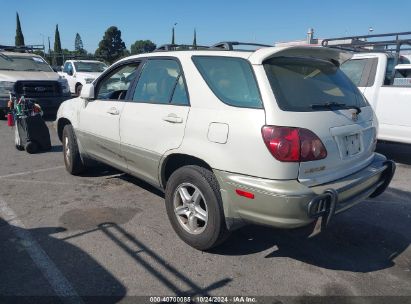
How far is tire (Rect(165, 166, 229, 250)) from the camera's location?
3049mm

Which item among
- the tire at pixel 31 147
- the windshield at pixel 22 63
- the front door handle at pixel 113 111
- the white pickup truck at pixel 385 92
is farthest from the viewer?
the windshield at pixel 22 63

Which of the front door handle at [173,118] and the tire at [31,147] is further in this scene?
the tire at [31,147]

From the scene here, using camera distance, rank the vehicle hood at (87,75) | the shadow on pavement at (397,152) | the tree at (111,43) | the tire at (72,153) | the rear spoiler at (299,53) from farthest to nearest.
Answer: the tree at (111,43), the vehicle hood at (87,75), the shadow on pavement at (397,152), the tire at (72,153), the rear spoiler at (299,53)

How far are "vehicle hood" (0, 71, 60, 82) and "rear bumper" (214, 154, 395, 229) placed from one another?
374 inches

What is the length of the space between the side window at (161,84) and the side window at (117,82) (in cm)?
30

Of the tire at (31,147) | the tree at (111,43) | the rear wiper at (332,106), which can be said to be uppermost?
the tree at (111,43)

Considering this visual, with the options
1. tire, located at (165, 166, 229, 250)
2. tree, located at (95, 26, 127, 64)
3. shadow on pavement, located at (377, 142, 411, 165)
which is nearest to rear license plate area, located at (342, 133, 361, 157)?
tire, located at (165, 166, 229, 250)

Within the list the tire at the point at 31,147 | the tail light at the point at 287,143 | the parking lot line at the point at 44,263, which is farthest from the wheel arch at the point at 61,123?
the tail light at the point at 287,143

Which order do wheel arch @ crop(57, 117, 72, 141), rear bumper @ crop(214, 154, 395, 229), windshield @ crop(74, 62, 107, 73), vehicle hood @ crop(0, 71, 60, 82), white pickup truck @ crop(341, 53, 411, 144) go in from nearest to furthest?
1. rear bumper @ crop(214, 154, 395, 229)
2. wheel arch @ crop(57, 117, 72, 141)
3. white pickup truck @ crop(341, 53, 411, 144)
4. vehicle hood @ crop(0, 71, 60, 82)
5. windshield @ crop(74, 62, 107, 73)

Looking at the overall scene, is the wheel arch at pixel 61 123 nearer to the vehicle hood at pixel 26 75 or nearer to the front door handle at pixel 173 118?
the front door handle at pixel 173 118

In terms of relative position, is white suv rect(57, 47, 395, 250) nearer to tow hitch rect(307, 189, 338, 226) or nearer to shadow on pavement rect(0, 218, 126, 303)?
tow hitch rect(307, 189, 338, 226)

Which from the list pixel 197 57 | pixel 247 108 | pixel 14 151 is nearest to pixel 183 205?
pixel 247 108

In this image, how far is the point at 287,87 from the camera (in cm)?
293

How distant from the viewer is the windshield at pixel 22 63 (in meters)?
11.4
